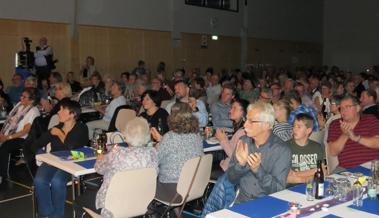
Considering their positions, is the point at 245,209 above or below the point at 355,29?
below

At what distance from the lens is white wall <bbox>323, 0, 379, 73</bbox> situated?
70.2 feet

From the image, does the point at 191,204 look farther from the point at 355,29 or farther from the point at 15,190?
the point at 355,29

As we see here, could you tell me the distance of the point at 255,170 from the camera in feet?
11.0

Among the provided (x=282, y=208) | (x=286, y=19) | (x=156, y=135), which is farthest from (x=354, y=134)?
(x=286, y=19)

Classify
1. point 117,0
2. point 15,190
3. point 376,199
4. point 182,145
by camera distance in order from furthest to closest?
point 117,0, point 15,190, point 182,145, point 376,199

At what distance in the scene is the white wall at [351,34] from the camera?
70.2 ft

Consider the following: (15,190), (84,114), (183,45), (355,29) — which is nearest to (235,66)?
(183,45)

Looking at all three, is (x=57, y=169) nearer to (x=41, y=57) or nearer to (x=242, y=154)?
(x=242, y=154)

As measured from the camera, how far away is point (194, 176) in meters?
4.14

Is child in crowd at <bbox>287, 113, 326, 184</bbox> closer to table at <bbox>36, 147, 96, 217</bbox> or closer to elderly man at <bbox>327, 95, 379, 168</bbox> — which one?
elderly man at <bbox>327, 95, 379, 168</bbox>

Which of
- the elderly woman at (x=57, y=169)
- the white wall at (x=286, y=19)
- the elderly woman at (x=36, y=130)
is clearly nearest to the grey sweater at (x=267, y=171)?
the elderly woman at (x=57, y=169)

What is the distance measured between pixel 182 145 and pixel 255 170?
1.24 meters

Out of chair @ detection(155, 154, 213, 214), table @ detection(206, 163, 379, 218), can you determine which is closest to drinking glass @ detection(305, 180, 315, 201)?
table @ detection(206, 163, 379, 218)

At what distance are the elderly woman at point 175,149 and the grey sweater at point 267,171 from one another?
1.00 metres
